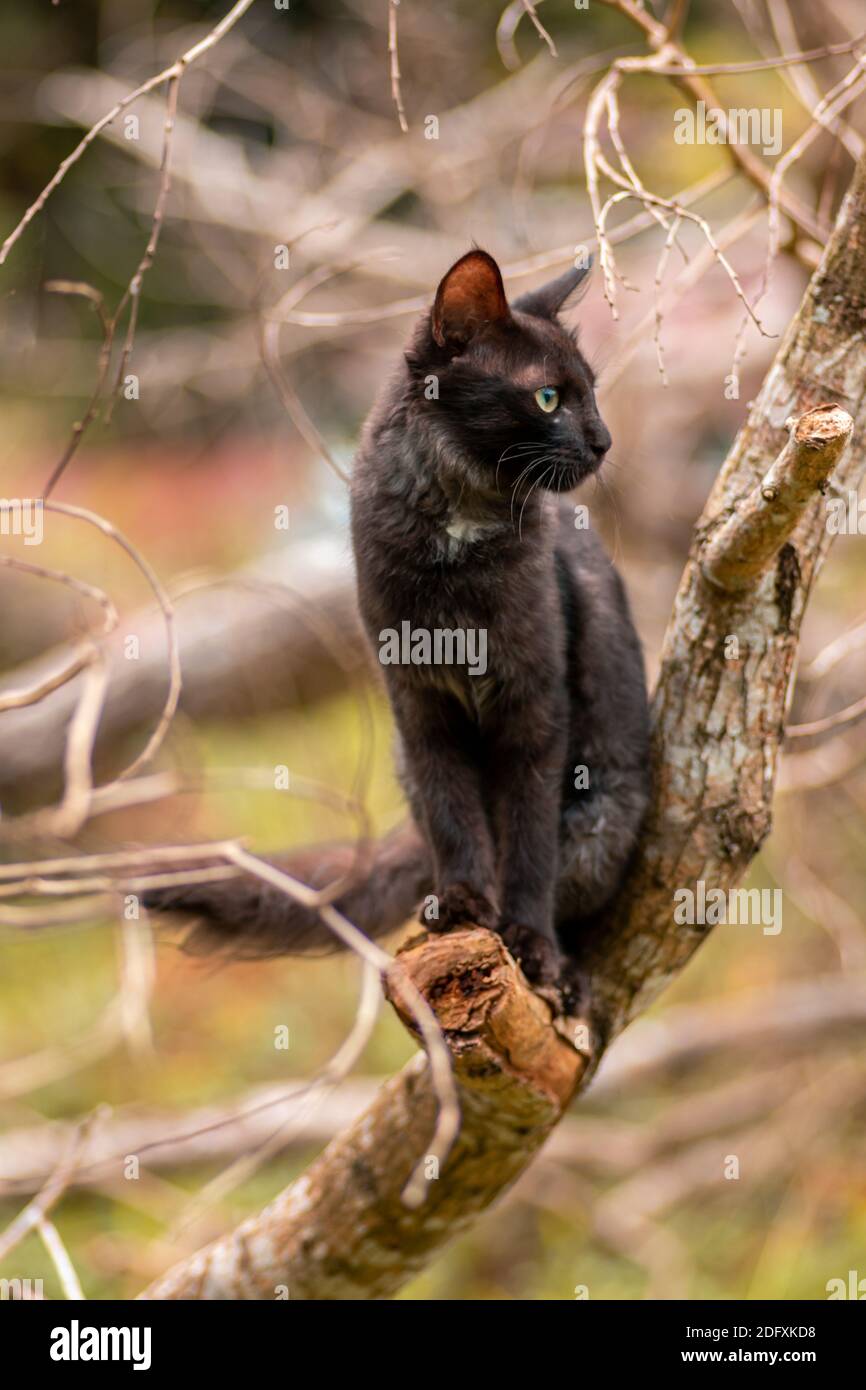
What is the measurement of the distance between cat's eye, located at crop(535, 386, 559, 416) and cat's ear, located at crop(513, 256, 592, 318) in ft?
0.98

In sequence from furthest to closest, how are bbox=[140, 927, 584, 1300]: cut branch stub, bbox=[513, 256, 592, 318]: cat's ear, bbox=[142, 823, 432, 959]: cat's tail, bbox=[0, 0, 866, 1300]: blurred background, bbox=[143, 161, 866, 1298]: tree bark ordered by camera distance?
bbox=[0, 0, 866, 1300]: blurred background, bbox=[142, 823, 432, 959]: cat's tail, bbox=[513, 256, 592, 318]: cat's ear, bbox=[140, 927, 584, 1300]: cut branch stub, bbox=[143, 161, 866, 1298]: tree bark

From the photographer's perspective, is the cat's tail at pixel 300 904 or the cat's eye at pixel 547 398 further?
the cat's tail at pixel 300 904

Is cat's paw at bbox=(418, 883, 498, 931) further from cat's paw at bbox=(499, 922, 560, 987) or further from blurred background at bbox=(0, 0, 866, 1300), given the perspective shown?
blurred background at bbox=(0, 0, 866, 1300)

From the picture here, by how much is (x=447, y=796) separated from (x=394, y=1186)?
2.96ft

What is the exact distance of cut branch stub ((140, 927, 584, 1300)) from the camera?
107 inches

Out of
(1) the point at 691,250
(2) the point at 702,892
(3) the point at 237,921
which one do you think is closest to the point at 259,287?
(3) the point at 237,921

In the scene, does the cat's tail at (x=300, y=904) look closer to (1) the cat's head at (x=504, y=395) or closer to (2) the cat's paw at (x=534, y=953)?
(2) the cat's paw at (x=534, y=953)

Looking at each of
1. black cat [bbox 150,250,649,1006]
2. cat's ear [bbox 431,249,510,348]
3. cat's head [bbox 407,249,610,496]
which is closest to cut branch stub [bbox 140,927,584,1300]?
black cat [bbox 150,250,649,1006]

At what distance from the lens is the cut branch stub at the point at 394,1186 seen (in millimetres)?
2707

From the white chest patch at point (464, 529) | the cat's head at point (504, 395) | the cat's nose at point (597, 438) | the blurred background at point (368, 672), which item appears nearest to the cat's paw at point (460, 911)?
the blurred background at point (368, 672)

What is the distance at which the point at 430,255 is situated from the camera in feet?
19.8

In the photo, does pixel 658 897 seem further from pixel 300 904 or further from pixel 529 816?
pixel 300 904

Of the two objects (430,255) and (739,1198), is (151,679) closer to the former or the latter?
(430,255)

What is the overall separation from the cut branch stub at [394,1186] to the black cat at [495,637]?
231 millimetres
